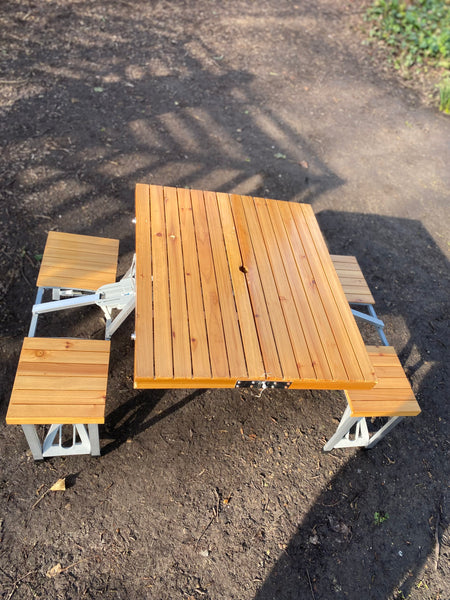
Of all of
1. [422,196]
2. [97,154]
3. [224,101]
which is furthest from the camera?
[224,101]

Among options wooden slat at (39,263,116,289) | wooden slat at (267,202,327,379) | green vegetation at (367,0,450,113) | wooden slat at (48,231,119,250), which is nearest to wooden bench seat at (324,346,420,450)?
wooden slat at (267,202,327,379)

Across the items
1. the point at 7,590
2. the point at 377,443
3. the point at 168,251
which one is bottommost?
the point at 7,590

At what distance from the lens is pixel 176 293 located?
7.79ft

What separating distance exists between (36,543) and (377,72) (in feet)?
25.8

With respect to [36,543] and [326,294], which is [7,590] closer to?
[36,543]

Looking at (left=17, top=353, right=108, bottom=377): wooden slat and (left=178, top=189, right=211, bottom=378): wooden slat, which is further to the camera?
(left=17, top=353, right=108, bottom=377): wooden slat

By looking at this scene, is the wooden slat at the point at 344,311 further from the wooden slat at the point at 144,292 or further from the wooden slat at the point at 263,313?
the wooden slat at the point at 144,292

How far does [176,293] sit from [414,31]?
7793mm

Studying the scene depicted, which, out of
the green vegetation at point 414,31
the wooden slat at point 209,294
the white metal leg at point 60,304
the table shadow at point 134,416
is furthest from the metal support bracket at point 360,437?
the green vegetation at point 414,31

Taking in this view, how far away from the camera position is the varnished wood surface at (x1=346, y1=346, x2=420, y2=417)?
8.72 ft

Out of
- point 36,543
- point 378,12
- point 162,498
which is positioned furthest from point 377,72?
point 36,543

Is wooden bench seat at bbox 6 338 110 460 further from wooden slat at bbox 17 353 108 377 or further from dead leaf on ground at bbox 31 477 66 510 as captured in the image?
dead leaf on ground at bbox 31 477 66 510

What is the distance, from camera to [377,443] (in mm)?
3131

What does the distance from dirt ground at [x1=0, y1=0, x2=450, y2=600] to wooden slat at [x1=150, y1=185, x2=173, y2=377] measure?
1045 mm
